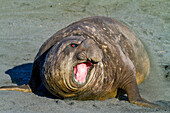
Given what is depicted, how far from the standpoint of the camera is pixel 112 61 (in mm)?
3949

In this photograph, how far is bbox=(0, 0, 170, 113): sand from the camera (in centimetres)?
346

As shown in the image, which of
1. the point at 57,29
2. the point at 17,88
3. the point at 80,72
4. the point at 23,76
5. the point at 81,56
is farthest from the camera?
the point at 57,29

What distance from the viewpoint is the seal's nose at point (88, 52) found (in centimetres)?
333

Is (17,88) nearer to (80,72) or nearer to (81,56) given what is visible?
(80,72)

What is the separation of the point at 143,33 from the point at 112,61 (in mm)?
4895

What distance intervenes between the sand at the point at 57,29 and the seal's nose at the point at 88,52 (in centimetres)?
60

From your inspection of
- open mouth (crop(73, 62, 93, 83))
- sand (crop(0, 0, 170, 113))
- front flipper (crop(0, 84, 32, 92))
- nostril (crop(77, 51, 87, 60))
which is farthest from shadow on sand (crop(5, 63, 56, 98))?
nostril (crop(77, 51, 87, 60))

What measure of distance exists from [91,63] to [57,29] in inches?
221

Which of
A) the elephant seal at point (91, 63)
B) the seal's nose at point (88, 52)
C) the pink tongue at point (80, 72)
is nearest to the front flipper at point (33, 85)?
the elephant seal at point (91, 63)

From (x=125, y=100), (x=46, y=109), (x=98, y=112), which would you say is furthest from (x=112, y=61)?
(x=46, y=109)

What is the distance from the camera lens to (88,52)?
3.36m

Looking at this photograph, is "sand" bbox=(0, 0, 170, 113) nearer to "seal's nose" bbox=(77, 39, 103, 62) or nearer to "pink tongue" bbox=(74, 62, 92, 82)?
"pink tongue" bbox=(74, 62, 92, 82)

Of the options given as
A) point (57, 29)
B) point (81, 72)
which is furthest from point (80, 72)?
point (57, 29)

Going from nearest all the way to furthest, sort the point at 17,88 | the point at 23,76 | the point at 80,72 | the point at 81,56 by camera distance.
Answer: the point at 81,56 < the point at 80,72 < the point at 17,88 < the point at 23,76
